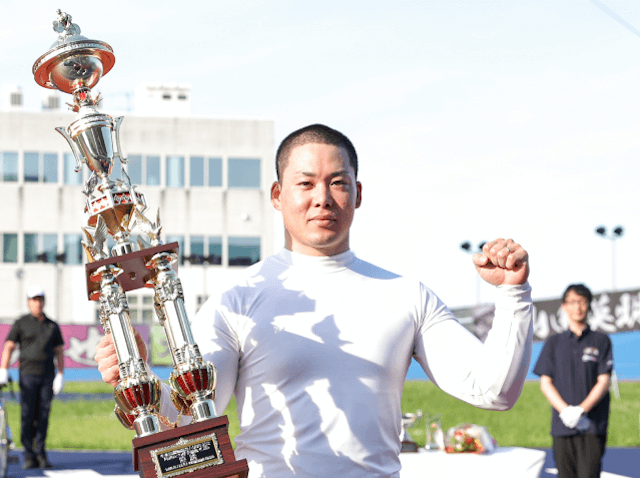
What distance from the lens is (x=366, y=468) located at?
2559 millimetres

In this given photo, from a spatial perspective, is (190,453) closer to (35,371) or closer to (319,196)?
(319,196)

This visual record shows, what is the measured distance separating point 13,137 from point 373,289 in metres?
41.8

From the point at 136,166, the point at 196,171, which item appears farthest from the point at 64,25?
the point at 136,166

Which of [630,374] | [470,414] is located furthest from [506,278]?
[630,374]

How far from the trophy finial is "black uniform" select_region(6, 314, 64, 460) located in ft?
28.5

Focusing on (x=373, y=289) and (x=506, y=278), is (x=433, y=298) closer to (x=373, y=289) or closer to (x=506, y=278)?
(x=373, y=289)

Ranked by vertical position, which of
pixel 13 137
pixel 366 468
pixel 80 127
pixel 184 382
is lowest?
pixel 366 468

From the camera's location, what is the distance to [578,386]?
7.08m

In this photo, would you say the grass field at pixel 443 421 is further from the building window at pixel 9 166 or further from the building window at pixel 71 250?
the building window at pixel 9 166

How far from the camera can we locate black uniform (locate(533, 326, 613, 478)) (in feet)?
22.7

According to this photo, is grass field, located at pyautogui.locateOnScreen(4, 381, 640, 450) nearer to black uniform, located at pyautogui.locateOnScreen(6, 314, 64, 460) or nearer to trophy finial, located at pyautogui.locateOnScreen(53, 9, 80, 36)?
black uniform, located at pyautogui.locateOnScreen(6, 314, 64, 460)

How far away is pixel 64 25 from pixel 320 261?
1049 millimetres

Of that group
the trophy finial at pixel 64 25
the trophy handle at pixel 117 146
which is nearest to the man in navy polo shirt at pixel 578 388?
the trophy handle at pixel 117 146

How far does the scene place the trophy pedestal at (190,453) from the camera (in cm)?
222
